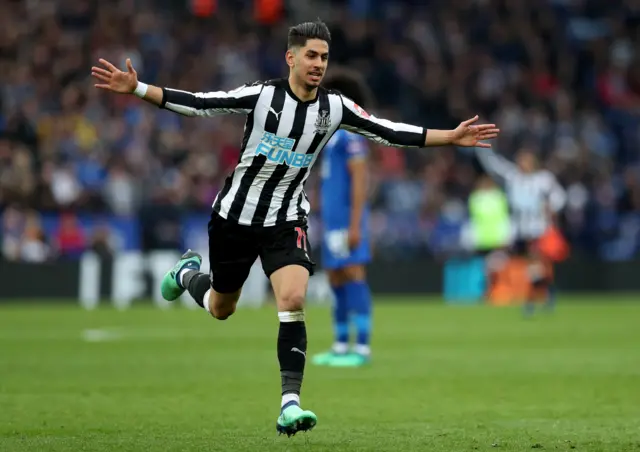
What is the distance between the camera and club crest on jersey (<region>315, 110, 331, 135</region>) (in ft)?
22.7

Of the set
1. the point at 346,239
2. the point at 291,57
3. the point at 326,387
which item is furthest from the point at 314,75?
the point at 346,239

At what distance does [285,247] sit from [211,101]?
93cm

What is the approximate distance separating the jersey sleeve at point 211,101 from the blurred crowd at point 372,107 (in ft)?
43.3

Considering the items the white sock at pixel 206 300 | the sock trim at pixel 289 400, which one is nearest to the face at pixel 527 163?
the white sock at pixel 206 300

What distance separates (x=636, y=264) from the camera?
2219 cm

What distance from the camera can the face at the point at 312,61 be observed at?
680 centimetres

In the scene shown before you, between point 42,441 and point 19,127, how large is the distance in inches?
Answer: 599

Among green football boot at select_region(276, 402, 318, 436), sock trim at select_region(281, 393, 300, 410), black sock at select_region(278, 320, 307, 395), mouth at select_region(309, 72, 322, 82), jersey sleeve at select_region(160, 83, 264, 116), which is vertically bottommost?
green football boot at select_region(276, 402, 318, 436)

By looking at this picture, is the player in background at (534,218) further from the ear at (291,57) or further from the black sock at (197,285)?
the ear at (291,57)

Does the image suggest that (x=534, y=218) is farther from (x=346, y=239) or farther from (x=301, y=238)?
(x=301, y=238)

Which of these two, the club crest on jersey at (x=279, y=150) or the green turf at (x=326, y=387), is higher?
the club crest on jersey at (x=279, y=150)

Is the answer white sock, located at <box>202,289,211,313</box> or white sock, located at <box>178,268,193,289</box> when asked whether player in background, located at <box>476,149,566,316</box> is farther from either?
white sock, located at <box>202,289,211,313</box>

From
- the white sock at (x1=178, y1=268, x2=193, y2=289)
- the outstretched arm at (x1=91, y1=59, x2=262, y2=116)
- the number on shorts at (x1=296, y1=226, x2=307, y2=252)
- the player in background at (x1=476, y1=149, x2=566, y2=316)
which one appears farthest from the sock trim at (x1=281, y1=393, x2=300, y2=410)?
the player in background at (x1=476, y1=149, x2=566, y2=316)

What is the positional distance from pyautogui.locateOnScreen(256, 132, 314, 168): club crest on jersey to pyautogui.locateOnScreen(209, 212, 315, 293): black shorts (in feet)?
1.21
